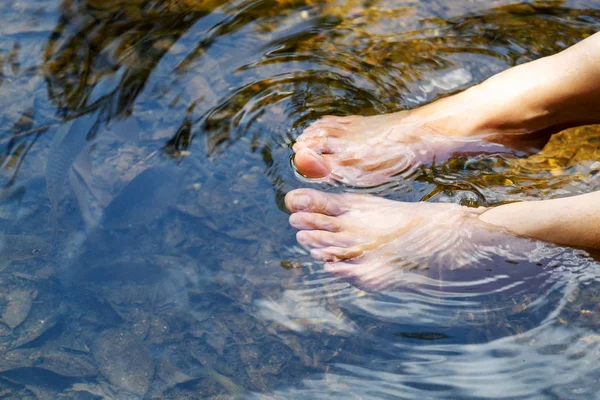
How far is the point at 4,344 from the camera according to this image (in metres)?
1.98

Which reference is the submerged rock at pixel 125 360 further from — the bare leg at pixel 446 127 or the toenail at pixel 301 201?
→ the bare leg at pixel 446 127

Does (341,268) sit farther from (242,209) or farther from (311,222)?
(242,209)

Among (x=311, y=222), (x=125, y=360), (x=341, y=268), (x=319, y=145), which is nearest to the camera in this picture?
(x=125, y=360)

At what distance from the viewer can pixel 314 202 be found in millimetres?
2316

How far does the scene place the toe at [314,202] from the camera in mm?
2309

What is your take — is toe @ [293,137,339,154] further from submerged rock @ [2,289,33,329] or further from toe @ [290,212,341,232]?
submerged rock @ [2,289,33,329]

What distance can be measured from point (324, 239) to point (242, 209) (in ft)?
1.00

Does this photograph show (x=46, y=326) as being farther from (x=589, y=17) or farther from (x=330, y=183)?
(x=589, y=17)

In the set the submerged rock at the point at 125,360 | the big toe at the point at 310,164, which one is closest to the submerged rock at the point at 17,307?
the submerged rock at the point at 125,360

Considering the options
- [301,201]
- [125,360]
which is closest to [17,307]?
[125,360]

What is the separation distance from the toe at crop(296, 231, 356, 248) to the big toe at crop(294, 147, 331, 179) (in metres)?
0.23

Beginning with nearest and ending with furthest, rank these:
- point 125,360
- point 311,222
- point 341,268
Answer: point 125,360 < point 341,268 < point 311,222

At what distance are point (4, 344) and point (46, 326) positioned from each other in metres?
0.13

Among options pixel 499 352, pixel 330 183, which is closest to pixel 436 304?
pixel 499 352
